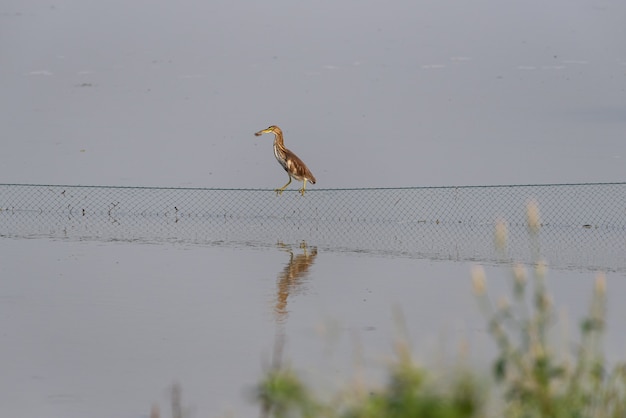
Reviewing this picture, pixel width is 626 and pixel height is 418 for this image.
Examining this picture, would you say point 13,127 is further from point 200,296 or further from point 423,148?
point 200,296

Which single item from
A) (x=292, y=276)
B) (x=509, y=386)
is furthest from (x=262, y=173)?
(x=509, y=386)

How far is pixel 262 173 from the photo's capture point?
23.1 m

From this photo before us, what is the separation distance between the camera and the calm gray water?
1027 cm

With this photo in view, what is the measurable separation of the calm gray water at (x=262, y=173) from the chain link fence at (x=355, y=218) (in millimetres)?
80

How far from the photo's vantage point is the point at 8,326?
11203 millimetres

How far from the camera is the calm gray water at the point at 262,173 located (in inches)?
404

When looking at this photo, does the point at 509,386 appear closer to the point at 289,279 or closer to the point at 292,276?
the point at 289,279

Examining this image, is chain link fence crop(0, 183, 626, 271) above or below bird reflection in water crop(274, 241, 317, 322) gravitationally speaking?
→ above

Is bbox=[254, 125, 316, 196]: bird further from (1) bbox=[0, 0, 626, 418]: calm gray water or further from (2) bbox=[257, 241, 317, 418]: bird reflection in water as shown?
(2) bbox=[257, 241, 317, 418]: bird reflection in water

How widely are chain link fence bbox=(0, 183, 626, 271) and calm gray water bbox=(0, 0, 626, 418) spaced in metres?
0.08

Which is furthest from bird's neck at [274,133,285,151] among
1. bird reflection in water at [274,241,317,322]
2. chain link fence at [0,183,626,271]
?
bird reflection in water at [274,241,317,322]

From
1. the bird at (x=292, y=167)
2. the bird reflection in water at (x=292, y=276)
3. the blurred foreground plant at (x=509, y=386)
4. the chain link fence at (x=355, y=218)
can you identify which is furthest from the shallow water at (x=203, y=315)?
the bird at (x=292, y=167)

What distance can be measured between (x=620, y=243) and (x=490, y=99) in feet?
54.5

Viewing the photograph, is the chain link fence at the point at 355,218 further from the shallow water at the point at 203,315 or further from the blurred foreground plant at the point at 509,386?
the blurred foreground plant at the point at 509,386
